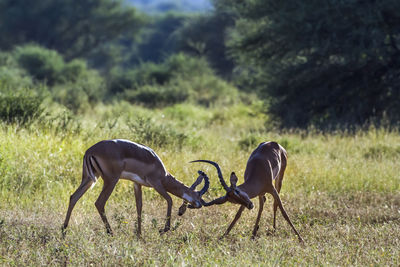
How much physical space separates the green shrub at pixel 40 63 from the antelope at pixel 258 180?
805 inches

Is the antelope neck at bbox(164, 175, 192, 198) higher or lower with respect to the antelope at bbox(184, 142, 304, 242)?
lower

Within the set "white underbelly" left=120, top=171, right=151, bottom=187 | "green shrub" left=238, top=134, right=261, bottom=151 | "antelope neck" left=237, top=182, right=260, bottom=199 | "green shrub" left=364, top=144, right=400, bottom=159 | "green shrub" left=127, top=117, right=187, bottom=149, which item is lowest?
"green shrub" left=238, top=134, right=261, bottom=151

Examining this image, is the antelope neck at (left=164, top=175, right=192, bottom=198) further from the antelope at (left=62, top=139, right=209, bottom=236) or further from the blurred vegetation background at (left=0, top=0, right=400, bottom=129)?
the blurred vegetation background at (left=0, top=0, right=400, bottom=129)

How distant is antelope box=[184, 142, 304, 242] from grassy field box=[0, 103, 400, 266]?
1.12 ft

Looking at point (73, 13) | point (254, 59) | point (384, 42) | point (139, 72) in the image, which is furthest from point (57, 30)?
point (384, 42)

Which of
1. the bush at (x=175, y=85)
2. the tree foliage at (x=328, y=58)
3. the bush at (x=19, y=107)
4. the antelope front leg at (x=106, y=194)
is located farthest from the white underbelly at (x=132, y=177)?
the bush at (x=175, y=85)

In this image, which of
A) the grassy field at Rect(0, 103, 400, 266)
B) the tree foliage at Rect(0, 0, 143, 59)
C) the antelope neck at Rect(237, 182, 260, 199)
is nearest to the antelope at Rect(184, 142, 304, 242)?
the antelope neck at Rect(237, 182, 260, 199)

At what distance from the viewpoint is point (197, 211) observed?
253 inches

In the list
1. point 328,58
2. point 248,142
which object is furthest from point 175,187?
point 328,58

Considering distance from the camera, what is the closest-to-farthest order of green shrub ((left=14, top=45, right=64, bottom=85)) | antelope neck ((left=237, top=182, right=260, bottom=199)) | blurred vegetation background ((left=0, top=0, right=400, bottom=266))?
blurred vegetation background ((left=0, top=0, right=400, bottom=266)), antelope neck ((left=237, top=182, right=260, bottom=199)), green shrub ((left=14, top=45, right=64, bottom=85))

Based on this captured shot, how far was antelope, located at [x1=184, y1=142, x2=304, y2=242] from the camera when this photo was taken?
4949 mm

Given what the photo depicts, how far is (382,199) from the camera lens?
23.1 ft

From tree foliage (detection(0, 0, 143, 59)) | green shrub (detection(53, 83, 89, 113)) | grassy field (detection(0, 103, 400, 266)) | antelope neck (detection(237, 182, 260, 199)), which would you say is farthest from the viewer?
tree foliage (detection(0, 0, 143, 59))

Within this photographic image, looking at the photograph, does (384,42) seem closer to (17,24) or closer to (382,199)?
(382,199)
